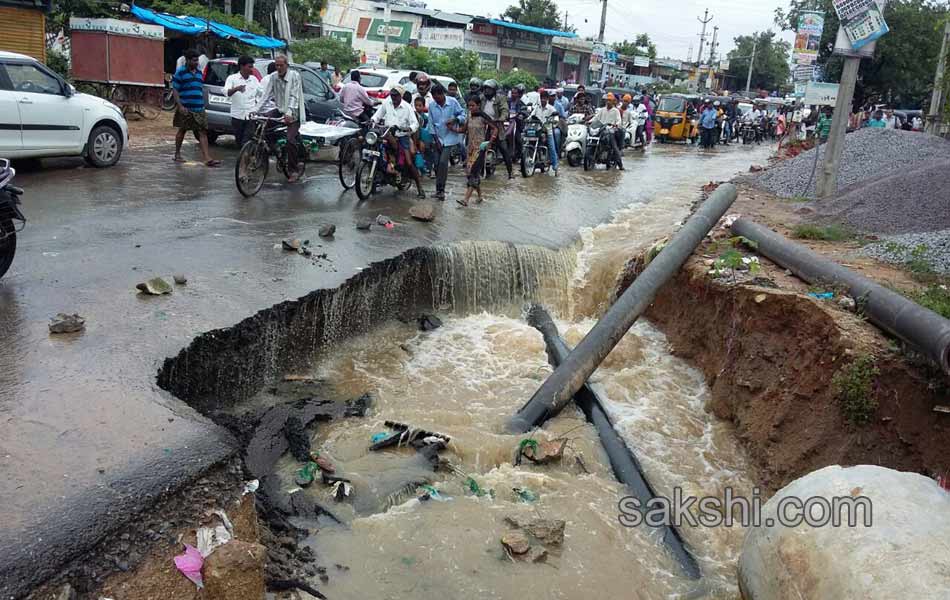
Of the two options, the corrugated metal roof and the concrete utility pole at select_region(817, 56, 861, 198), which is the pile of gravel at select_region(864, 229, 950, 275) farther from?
the corrugated metal roof

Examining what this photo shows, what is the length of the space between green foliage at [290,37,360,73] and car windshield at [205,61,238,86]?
12750mm

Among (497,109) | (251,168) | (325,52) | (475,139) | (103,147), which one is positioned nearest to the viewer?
(251,168)

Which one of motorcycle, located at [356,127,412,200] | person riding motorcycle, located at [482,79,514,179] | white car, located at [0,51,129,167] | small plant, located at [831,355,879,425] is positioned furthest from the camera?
person riding motorcycle, located at [482,79,514,179]

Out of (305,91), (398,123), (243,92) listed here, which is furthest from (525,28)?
(243,92)

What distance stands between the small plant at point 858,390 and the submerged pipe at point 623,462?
4.92ft

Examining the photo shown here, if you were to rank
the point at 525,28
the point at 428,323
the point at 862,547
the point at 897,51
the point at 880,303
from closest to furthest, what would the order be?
the point at 862,547 → the point at 880,303 → the point at 428,323 → the point at 897,51 → the point at 525,28

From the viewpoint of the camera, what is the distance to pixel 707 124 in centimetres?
2880

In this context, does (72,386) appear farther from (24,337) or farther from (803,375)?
(803,375)

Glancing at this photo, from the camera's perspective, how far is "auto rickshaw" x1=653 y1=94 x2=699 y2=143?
2984cm

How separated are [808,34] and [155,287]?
43.6ft

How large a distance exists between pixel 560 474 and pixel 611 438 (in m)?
0.71

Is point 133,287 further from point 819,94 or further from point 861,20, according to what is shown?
point 819,94

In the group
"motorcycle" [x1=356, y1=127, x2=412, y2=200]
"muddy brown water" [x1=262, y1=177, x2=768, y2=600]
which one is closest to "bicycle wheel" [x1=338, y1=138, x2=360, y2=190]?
"motorcycle" [x1=356, y1=127, x2=412, y2=200]

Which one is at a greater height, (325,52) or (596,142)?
(325,52)
